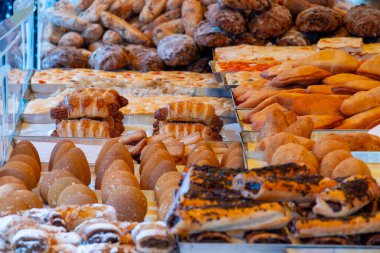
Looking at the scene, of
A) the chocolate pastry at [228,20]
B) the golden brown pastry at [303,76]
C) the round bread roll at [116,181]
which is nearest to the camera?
the round bread roll at [116,181]

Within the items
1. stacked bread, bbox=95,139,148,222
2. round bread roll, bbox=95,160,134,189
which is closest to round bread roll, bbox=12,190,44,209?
stacked bread, bbox=95,139,148,222

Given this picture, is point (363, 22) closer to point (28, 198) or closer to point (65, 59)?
point (65, 59)

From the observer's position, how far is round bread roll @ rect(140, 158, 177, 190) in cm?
239

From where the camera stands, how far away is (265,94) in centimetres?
321

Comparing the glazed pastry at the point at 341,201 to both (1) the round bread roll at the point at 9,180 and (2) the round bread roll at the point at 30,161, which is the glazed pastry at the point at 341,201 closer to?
(1) the round bread roll at the point at 9,180

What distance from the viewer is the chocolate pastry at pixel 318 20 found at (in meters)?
5.08

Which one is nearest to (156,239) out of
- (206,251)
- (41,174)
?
(206,251)

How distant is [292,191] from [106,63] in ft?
11.9

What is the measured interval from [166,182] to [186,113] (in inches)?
48.6

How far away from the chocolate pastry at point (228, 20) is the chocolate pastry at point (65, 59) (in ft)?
3.48

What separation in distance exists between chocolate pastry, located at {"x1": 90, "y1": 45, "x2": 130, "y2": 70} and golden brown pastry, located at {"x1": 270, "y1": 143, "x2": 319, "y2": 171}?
323 centimetres

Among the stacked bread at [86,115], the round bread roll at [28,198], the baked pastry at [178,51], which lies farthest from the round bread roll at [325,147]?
the baked pastry at [178,51]

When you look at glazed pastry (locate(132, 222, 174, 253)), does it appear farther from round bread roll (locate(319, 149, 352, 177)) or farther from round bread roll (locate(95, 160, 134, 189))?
round bread roll (locate(95, 160, 134, 189))

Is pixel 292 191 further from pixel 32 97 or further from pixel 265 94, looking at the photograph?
pixel 32 97
